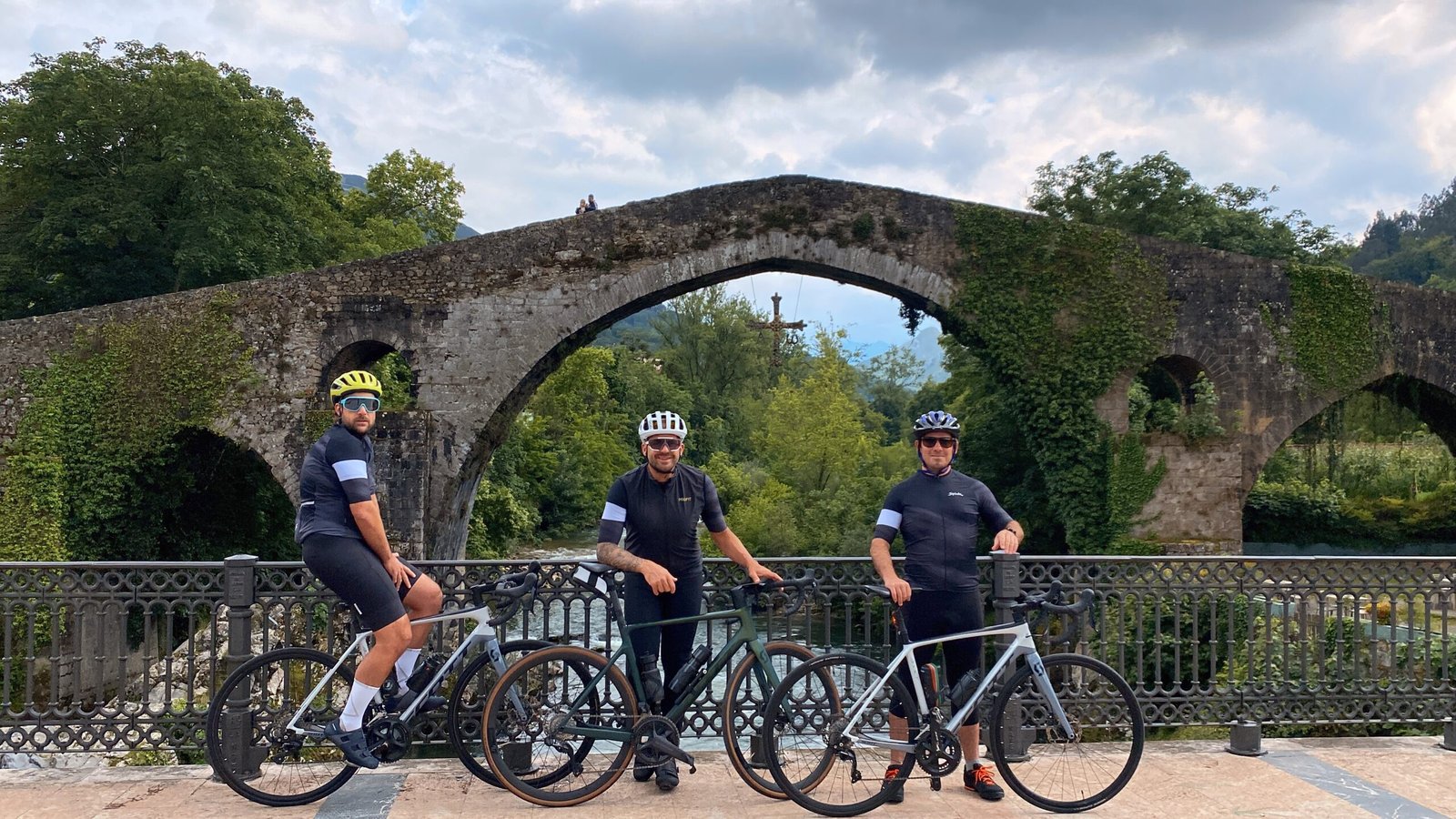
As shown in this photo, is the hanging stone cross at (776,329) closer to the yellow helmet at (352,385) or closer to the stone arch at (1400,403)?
the stone arch at (1400,403)

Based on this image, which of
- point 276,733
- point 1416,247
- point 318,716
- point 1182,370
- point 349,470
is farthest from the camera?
point 1416,247

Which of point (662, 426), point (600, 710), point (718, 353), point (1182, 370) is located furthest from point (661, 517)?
point (718, 353)

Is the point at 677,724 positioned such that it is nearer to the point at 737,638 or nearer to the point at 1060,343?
the point at 737,638

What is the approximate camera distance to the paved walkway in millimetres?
4227

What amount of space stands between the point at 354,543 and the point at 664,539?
1.28 m

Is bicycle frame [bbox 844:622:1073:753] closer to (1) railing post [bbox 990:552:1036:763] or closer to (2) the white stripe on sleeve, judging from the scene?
(1) railing post [bbox 990:552:1036:763]

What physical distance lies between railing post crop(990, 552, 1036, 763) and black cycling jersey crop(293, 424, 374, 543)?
9.43 feet

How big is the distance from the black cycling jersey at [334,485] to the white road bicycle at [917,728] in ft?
6.21

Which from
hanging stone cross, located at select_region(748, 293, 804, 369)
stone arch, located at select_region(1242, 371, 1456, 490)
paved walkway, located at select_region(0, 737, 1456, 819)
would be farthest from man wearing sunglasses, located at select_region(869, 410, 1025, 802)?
hanging stone cross, located at select_region(748, 293, 804, 369)

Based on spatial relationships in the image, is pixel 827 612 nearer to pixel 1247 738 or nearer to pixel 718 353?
pixel 1247 738

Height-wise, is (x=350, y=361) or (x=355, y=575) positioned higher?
(x=350, y=361)

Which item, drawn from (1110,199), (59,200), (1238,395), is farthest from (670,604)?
(1110,199)

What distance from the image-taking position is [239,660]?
15.5 feet

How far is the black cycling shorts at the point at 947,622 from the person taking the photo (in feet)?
14.4
